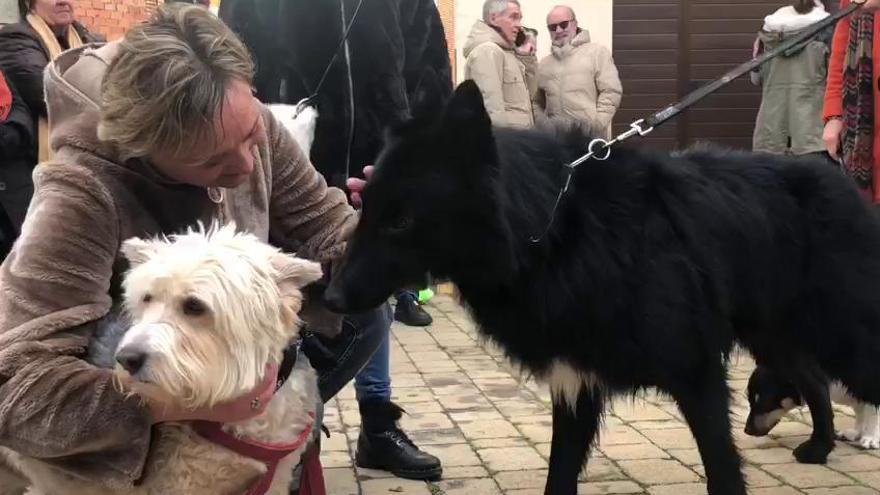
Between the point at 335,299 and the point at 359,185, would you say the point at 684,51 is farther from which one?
the point at 335,299

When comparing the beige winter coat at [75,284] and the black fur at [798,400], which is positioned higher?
the beige winter coat at [75,284]

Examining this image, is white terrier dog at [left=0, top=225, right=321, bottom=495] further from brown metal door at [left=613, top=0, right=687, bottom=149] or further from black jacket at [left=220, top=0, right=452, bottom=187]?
brown metal door at [left=613, top=0, right=687, bottom=149]

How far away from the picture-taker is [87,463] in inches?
86.0

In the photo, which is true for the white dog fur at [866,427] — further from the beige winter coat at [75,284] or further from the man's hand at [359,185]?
the beige winter coat at [75,284]

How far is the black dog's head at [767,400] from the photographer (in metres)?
4.27

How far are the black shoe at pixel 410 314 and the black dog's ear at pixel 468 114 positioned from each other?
4775 millimetres

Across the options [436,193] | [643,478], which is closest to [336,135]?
[436,193]

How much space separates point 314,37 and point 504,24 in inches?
178

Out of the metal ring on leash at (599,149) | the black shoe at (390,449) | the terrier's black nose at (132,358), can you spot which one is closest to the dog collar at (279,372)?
the terrier's black nose at (132,358)

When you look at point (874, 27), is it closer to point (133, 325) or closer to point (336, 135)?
point (336, 135)

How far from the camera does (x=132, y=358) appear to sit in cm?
197

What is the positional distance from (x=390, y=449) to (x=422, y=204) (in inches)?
64.9

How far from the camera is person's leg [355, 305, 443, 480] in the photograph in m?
4.00

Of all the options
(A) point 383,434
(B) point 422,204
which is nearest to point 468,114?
(B) point 422,204
